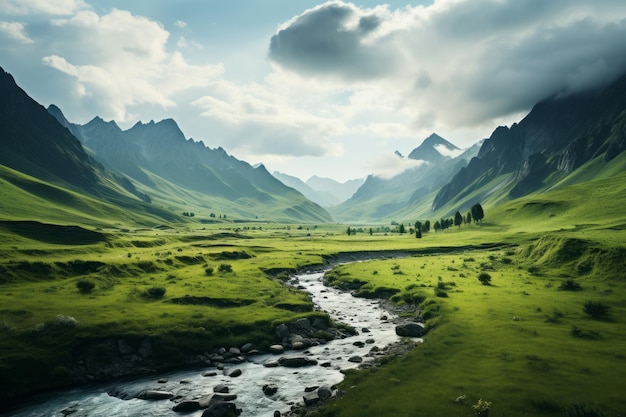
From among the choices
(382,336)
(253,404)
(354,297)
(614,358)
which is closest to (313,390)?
(253,404)

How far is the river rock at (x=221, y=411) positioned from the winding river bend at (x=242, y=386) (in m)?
1.26

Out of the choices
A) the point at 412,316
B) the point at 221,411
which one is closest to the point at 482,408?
the point at 221,411

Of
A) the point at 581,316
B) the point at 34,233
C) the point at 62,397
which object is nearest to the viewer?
the point at 62,397

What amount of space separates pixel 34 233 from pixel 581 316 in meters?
132

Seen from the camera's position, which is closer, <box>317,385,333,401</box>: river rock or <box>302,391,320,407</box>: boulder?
<box>302,391,320,407</box>: boulder

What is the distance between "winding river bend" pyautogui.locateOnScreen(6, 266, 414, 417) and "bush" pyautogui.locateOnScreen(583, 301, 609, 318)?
2596 centimetres

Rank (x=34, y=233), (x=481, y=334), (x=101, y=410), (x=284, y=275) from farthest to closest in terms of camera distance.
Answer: (x=34, y=233) < (x=284, y=275) < (x=481, y=334) < (x=101, y=410)

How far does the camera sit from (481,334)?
46.1 meters

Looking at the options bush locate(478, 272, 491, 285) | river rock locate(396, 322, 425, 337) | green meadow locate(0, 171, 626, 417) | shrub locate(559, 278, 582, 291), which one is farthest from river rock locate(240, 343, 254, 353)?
shrub locate(559, 278, 582, 291)

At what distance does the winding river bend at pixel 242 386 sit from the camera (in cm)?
3447

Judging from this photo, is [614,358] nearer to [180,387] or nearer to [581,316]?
[581,316]

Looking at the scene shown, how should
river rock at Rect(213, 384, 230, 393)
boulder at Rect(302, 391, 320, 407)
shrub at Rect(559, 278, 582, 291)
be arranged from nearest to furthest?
boulder at Rect(302, 391, 320, 407) → river rock at Rect(213, 384, 230, 393) → shrub at Rect(559, 278, 582, 291)

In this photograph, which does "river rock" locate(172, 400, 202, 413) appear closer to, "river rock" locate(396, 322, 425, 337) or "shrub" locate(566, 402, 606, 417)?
"river rock" locate(396, 322, 425, 337)

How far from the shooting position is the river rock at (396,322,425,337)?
168 feet
